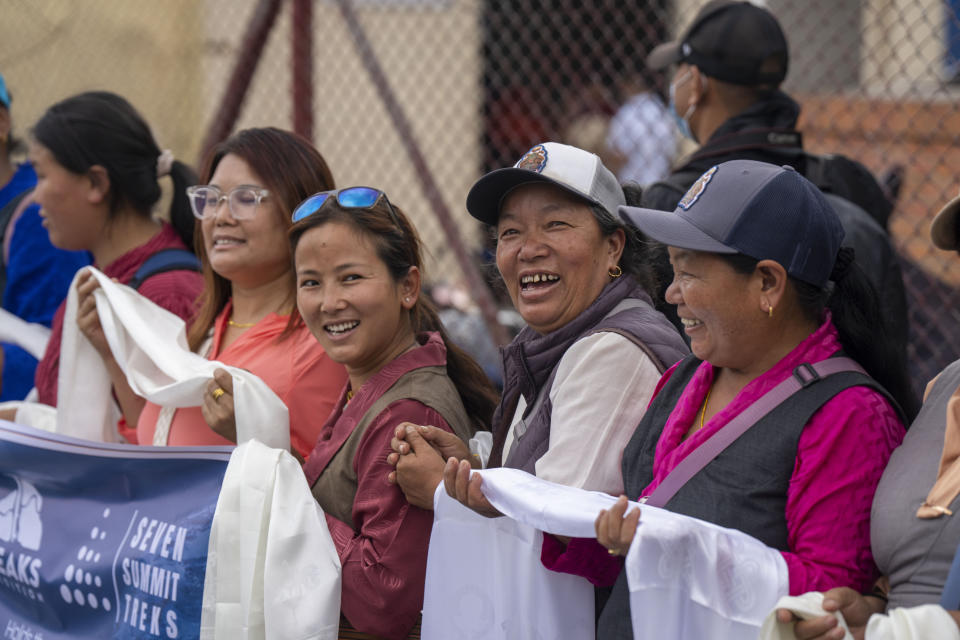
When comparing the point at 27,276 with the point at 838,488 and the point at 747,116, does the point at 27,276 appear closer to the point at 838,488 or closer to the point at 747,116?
the point at 747,116

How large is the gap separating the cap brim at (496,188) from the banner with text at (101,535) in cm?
89

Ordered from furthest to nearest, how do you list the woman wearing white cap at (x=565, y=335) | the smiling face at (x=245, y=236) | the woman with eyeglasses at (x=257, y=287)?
the smiling face at (x=245, y=236) → the woman with eyeglasses at (x=257, y=287) → the woman wearing white cap at (x=565, y=335)

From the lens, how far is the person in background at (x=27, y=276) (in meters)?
4.45

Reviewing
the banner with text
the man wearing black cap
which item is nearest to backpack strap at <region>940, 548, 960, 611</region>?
the banner with text

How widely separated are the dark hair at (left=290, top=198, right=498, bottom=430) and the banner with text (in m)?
0.61

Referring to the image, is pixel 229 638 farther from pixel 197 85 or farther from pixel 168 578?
pixel 197 85

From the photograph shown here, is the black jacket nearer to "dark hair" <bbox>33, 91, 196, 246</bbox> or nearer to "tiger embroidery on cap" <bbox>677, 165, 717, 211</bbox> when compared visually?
"tiger embroidery on cap" <bbox>677, 165, 717, 211</bbox>

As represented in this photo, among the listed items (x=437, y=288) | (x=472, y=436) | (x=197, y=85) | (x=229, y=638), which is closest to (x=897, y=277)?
(x=472, y=436)

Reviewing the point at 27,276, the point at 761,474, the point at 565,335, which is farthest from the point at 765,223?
the point at 27,276

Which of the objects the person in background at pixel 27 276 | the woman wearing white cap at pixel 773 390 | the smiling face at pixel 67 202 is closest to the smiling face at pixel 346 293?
the woman wearing white cap at pixel 773 390

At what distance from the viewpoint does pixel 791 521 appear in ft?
6.83

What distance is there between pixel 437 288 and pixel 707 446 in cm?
448

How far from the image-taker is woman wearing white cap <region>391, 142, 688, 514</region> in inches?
96.4

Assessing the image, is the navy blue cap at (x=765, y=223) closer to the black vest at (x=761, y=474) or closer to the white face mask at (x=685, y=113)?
the black vest at (x=761, y=474)
